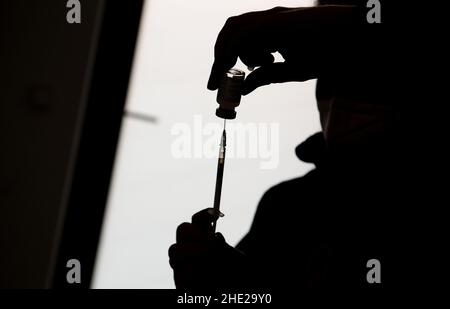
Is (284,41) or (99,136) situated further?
(99,136)

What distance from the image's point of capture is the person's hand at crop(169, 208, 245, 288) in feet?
1.71

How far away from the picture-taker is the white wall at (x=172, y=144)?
80 centimetres

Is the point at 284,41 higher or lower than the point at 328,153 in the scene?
higher

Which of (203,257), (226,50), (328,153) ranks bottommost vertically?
(203,257)

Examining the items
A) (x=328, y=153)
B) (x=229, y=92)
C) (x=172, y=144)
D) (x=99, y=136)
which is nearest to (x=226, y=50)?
(x=229, y=92)

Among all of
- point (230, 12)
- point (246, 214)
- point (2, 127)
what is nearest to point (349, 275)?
point (246, 214)

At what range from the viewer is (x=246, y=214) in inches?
33.6

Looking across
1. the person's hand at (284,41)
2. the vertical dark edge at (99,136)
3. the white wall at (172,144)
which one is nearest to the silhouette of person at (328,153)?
the person's hand at (284,41)

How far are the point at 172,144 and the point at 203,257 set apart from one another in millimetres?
437

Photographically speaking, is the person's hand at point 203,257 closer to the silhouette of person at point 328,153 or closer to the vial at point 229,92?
the silhouette of person at point 328,153

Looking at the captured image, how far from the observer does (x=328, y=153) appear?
519mm

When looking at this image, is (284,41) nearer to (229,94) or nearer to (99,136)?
(229,94)

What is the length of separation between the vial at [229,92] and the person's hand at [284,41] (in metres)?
0.01

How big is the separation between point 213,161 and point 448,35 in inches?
21.3
